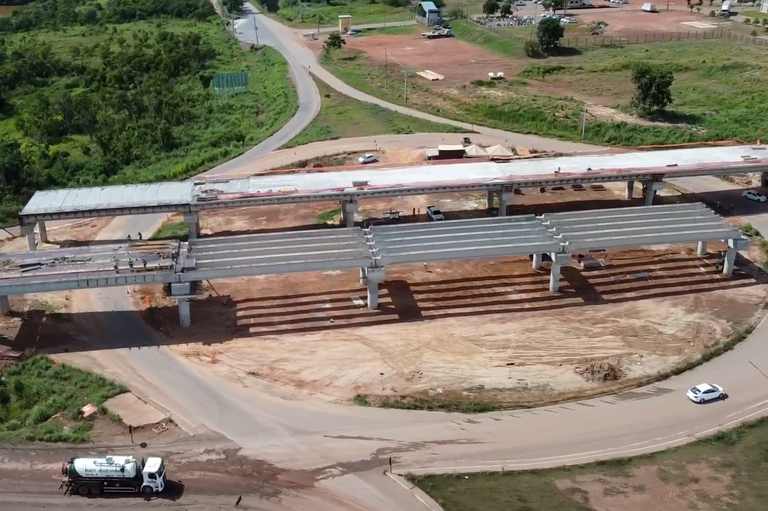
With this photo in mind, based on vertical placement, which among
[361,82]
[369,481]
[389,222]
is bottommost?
[369,481]

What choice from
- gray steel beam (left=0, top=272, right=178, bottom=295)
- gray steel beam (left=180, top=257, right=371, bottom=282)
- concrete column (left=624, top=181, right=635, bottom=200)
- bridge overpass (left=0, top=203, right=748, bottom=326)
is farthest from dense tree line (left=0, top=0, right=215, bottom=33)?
gray steel beam (left=180, top=257, right=371, bottom=282)

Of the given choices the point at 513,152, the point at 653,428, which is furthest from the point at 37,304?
the point at 513,152

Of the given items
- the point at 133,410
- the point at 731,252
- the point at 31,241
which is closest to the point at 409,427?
the point at 133,410

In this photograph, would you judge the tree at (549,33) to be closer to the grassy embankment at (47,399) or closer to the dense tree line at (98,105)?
the dense tree line at (98,105)

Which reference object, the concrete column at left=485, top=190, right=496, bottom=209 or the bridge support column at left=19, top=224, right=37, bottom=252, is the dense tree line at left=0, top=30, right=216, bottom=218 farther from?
the concrete column at left=485, top=190, right=496, bottom=209

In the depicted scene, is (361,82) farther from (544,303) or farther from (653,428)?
(653,428)

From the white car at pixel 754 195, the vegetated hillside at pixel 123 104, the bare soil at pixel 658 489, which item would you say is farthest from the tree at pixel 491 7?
the bare soil at pixel 658 489
